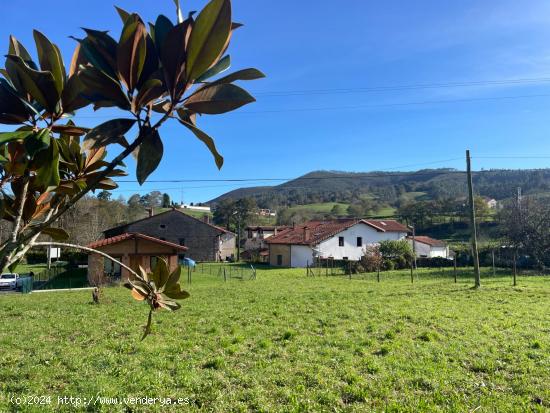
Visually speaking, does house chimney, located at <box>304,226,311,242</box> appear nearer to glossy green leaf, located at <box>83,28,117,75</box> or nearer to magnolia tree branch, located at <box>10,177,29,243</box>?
magnolia tree branch, located at <box>10,177,29,243</box>

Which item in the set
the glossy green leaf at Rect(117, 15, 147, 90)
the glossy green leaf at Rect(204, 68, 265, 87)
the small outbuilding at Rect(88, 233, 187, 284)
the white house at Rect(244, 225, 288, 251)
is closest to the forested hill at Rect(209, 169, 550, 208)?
the white house at Rect(244, 225, 288, 251)

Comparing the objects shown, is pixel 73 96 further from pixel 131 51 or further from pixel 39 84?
pixel 131 51

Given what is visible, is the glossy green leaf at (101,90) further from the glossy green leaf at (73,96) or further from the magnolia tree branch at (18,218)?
the magnolia tree branch at (18,218)

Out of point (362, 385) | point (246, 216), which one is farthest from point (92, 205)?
point (362, 385)

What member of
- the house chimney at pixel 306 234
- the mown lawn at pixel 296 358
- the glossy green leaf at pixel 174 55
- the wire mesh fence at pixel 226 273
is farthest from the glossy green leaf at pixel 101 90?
the house chimney at pixel 306 234

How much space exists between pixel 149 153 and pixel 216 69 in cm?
32

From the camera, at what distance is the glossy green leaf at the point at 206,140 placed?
3.81 feet

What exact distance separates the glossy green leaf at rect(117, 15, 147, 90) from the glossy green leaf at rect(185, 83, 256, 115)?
158 millimetres

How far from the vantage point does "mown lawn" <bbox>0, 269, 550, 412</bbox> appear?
205 inches

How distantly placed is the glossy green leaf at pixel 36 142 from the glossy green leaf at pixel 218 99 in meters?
0.38

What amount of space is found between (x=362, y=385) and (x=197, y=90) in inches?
218

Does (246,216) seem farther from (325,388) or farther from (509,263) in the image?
(325,388)

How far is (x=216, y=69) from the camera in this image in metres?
1.16

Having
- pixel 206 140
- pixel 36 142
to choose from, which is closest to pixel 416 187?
pixel 206 140
